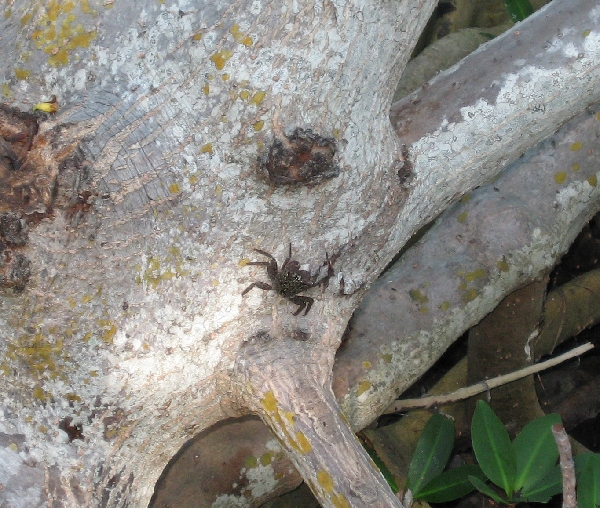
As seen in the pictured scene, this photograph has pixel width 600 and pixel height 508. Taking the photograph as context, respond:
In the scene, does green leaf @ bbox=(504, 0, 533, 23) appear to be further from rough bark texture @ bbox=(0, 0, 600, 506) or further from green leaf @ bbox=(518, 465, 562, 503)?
green leaf @ bbox=(518, 465, 562, 503)

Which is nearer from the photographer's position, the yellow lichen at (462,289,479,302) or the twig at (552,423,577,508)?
the twig at (552,423,577,508)

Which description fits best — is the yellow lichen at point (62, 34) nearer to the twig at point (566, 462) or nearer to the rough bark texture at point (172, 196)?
the rough bark texture at point (172, 196)

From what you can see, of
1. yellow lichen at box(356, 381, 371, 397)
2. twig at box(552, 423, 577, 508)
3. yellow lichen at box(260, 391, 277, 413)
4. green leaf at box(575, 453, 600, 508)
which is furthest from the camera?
yellow lichen at box(356, 381, 371, 397)

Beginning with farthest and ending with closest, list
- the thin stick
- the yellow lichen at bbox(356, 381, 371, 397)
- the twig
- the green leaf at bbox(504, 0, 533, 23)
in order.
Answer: the green leaf at bbox(504, 0, 533, 23) < the thin stick < the yellow lichen at bbox(356, 381, 371, 397) < the twig

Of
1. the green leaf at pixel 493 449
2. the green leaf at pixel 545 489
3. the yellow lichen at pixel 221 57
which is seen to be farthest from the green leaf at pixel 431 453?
the yellow lichen at pixel 221 57

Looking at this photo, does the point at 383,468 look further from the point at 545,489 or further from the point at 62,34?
the point at 62,34

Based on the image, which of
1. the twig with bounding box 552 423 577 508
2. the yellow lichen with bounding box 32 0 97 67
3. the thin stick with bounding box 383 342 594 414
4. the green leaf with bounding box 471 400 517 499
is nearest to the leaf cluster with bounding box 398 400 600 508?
the green leaf with bounding box 471 400 517 499

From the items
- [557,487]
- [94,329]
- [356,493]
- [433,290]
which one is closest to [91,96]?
[94,329]

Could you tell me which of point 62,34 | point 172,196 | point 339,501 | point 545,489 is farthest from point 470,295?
point 62,34
